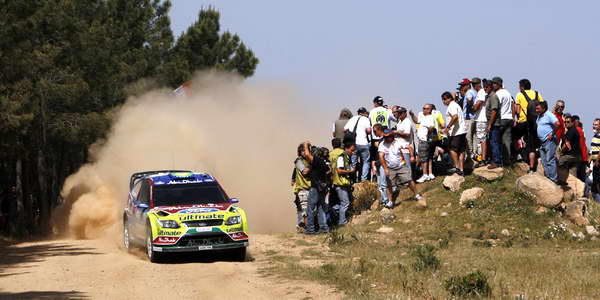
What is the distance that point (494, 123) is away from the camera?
20812mm

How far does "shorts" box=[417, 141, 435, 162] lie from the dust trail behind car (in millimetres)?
7475

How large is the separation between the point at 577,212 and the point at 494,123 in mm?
2673

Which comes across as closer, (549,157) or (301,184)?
(549,157)

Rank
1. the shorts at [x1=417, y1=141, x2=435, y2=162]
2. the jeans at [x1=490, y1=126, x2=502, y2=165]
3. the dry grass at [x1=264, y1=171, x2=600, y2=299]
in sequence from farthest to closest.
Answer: the shorts at [x1=417, y1=141, x2=435, y2=162] → the jeans at [x1=490, y1=126, x2=502, y2=165] → the dry grass at [x1=264, y1=171, x2=600, y2=299]

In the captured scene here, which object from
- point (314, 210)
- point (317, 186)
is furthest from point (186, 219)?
point (314, 210)

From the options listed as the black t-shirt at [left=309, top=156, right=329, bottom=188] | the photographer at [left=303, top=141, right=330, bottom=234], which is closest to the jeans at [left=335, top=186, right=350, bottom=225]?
the photographer at [left=303, top=141, right=330, bottom=234]

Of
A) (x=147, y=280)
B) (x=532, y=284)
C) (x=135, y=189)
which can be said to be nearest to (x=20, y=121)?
(x=135, y=189)

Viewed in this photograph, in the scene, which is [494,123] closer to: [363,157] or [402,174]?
[402,174]

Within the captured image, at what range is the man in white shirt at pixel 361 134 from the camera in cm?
2298

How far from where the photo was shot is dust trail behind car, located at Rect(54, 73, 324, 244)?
29.0 m

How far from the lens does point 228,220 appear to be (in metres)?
17.5

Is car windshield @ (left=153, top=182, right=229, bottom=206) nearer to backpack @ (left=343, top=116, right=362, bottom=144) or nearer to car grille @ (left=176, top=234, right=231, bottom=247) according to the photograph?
car grille @ (left=176, top=234, right=231, bottom=247)

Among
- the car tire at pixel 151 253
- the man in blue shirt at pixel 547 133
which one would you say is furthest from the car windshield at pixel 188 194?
the man in blue shirt at pixel 547 133

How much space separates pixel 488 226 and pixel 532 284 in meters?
6.96
